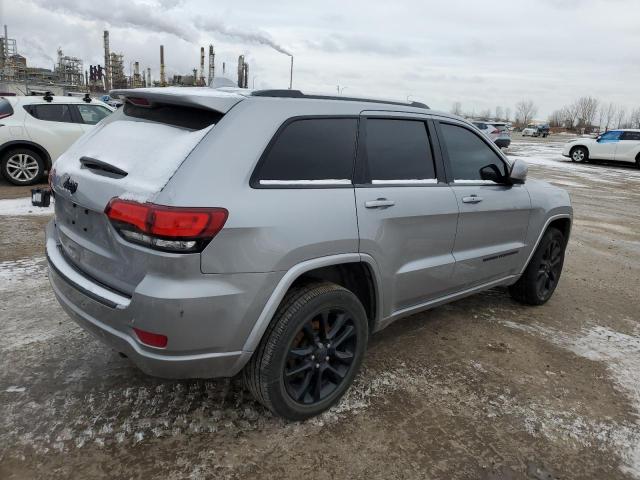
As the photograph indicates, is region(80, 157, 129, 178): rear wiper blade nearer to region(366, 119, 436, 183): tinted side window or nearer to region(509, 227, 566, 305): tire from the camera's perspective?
region(366, 119, 436, 183): tinted side window

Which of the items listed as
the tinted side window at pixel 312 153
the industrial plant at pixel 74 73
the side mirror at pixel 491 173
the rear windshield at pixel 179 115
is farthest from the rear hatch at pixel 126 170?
the industrial plant at pixel 74 73

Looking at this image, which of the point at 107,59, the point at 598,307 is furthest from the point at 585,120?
the point at 598,307

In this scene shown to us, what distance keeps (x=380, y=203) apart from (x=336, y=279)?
1.68 ft

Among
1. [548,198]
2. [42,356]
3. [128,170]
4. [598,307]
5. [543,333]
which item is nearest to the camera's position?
[128,170]

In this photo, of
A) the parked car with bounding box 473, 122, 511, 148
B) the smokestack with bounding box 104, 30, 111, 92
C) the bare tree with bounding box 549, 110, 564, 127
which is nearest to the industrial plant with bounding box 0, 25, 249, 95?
the smokestack with bounding box 104, 30, 111, 92

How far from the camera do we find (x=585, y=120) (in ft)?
327

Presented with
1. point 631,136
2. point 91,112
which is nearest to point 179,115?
point 91,112

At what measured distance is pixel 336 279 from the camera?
2959 millimetres

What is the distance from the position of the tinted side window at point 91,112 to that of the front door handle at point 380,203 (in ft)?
27.8

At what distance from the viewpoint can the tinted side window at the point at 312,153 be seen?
8.15ft

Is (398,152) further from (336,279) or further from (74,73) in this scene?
(74,73)

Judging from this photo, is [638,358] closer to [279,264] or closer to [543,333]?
[543,333]

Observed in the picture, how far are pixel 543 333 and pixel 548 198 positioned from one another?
1177 millimetres

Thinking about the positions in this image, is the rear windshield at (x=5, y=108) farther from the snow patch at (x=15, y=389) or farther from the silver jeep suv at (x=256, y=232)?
the snow patch at (x=15, y=389)
